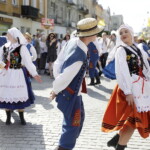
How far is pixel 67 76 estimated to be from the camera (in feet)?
9.94

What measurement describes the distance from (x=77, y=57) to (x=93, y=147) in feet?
5.14

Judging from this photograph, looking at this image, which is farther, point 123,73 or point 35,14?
point 35,14

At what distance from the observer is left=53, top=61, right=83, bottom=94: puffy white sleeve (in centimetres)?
303

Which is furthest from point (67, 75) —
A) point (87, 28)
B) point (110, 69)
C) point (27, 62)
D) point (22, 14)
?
point (22, 14)

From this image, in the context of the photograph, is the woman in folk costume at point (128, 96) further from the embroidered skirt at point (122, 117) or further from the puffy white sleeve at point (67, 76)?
the puffy white sleeve at point (67, 76)

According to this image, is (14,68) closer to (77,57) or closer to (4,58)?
(4,58)

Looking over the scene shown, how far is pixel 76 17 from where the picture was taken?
45.3m

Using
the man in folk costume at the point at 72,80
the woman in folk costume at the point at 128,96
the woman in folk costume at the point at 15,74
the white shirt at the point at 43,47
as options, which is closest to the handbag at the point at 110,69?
the woman in folk costume at the point at 15,74

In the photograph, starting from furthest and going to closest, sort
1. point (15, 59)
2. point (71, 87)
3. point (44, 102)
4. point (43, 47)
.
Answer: point (43, 47) < point (44, 102) < point (15, 59) < point (71, 87)

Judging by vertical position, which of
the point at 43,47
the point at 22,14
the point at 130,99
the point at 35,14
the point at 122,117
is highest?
the point at 35,14

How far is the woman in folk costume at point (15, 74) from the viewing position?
4863mm

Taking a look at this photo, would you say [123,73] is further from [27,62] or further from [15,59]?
[15,59]

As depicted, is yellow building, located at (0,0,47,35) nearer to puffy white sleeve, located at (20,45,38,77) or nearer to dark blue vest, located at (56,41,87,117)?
puffy white sleeve, located at (20,45,38,77)

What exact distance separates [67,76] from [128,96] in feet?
2.58
